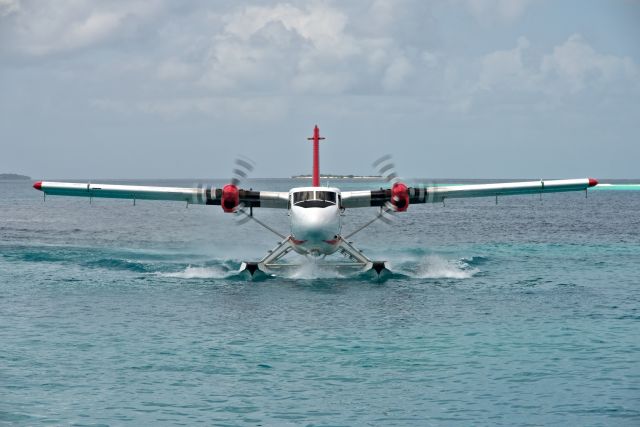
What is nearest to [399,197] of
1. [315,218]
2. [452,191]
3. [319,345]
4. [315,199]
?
[452,191]

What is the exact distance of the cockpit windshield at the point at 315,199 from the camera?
96.9ft

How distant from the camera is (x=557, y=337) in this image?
20.9 metres

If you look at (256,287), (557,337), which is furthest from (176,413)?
(256,287)

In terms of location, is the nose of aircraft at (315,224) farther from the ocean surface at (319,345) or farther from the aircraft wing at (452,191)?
the aircraft wing at (452,191)

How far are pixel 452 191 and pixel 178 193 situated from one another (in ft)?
37.1

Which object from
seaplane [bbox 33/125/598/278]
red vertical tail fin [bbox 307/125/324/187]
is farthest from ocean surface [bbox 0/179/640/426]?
red vertical tail fin [bbox 307/125/324/187]

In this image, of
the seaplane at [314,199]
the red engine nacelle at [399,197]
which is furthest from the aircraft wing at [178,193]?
the red engine nacelle at [399,197]

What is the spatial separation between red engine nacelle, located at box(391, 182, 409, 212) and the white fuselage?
2306 millimetres

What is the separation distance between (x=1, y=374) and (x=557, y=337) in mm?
→ 13614

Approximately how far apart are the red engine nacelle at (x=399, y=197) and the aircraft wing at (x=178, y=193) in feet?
14.7

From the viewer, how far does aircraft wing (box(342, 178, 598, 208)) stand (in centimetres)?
3203

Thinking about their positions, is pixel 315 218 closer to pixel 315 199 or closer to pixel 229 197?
pixel 315 199

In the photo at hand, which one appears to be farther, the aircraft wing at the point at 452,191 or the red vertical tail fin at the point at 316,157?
the red vertical tail fin at the point at 316,157

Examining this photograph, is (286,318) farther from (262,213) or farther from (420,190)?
(262,213)
